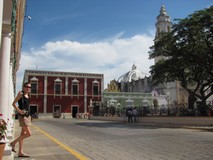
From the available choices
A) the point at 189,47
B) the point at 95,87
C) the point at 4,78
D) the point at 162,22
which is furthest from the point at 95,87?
the point at 4,78

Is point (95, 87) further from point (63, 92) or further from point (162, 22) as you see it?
point (162, 22)

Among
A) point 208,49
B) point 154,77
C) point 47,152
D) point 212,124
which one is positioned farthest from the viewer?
point 154,77

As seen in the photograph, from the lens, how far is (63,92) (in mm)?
61969

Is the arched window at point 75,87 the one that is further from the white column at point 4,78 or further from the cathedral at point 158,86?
the white column at point 4,78

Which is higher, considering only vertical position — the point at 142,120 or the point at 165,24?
the point at 165,24

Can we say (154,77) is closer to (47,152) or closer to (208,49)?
(208,49)

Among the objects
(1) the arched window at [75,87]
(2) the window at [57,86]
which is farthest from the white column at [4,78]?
(1) the arched window at [75,87]

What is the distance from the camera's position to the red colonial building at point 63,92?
59588 millimetres

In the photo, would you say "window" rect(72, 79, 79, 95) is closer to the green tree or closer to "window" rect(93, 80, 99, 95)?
"window" rect(93, 80, 99, 95)

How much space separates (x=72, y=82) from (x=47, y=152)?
5389 centimetres

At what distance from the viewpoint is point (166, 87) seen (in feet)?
211

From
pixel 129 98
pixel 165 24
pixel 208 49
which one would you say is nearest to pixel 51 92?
pixel 129 98

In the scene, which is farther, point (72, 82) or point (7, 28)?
point (72, 82)

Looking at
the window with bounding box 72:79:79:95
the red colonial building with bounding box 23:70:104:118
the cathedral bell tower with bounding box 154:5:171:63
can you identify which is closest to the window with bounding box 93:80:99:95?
the red colonial building with bounding box 23:70:104:118
